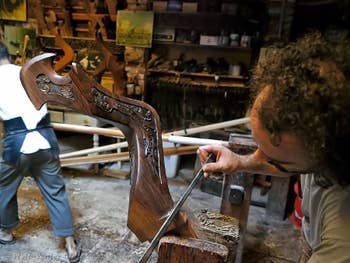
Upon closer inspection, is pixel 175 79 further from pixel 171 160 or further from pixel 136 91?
pixel 171 160

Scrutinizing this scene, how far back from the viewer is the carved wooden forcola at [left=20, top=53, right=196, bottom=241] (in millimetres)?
590

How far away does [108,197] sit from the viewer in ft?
9.33

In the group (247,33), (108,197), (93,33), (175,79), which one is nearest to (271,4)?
(247,33)

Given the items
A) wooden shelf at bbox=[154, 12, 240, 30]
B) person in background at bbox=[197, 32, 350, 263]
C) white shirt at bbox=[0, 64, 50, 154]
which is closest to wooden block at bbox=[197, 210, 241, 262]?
person in background at bbox=[197, 32, 350, 263]

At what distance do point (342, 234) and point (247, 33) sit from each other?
3.23m

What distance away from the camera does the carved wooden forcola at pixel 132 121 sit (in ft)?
1.94

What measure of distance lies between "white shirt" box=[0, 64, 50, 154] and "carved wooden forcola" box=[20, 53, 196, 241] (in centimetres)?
130

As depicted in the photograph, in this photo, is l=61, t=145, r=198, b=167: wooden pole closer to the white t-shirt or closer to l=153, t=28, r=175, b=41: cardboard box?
l=153, t=28, r=175, b=41: cardboard box

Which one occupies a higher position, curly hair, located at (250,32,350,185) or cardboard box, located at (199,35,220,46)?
cardboard box, located at (199,35,220,46)

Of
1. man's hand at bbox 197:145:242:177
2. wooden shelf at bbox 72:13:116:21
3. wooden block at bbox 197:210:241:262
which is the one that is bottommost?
wooden block at bbox 197:210:241:262

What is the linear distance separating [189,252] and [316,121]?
33 centimetres

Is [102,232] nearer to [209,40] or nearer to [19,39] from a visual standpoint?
[209,40]

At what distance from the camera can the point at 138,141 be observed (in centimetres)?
71

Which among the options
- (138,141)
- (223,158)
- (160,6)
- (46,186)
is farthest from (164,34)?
(138,141)
